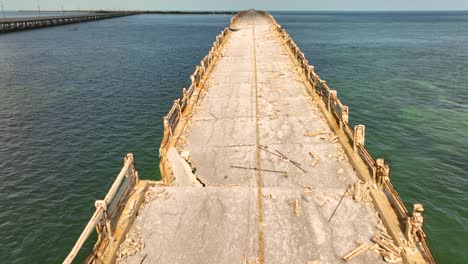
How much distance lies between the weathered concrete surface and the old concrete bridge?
0.03 meters

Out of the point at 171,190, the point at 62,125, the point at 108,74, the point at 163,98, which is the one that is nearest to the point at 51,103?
the point at 62,125

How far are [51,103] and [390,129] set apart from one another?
33.0 meters

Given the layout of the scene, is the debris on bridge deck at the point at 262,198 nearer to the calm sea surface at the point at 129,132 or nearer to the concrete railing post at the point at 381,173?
the concrete railing post at the point at 381,173

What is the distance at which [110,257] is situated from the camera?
27.6 feet

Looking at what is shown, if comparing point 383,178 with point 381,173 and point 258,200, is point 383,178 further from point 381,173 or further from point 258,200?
point 258,200

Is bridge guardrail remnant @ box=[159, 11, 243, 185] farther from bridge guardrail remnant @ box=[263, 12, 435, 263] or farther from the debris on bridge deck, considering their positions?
bridge guardrail remnant @ box=[263, 12, 435, 263]

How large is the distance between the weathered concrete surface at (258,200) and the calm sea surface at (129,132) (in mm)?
6713

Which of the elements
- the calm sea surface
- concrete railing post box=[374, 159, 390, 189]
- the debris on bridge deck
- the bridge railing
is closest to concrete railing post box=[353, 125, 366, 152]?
the debris on bridge deck

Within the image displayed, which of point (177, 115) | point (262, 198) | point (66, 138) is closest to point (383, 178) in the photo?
point (262, 198)

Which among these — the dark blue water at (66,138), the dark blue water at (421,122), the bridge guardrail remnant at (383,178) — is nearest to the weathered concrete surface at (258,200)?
the bridge guardrail remnant at (383,178)

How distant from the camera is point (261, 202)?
34.6 ft

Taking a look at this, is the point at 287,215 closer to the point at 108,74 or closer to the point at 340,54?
the point at 108,74

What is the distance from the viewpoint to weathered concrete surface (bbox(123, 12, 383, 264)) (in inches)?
345

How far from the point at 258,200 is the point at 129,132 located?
64.7 feet
